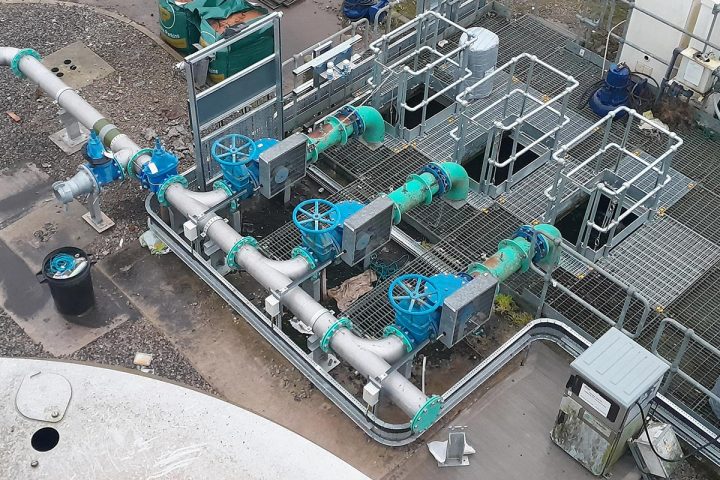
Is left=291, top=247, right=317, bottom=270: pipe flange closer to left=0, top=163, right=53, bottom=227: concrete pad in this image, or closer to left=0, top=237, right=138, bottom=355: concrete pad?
left=0, top=237, right=138, bottom=355: concrete pad

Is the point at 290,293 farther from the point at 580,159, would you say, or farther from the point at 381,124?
the point at 580,159

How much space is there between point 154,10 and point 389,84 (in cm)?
577

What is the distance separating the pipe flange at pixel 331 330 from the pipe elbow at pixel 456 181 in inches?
122

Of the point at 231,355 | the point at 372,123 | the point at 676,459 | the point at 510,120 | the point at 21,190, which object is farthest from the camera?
the point at 510,120

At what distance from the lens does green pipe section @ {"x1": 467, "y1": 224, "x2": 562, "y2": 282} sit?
12.7 m

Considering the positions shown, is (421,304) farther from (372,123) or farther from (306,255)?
(372,123)

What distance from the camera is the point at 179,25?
1758 centimetres

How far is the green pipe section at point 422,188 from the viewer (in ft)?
44.8

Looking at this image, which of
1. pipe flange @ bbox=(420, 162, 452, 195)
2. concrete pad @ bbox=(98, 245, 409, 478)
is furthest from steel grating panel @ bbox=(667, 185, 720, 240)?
concrete pad @ bbox=(98, 245, 409, 478)

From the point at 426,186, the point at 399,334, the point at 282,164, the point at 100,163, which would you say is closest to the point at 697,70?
the point at 426,186

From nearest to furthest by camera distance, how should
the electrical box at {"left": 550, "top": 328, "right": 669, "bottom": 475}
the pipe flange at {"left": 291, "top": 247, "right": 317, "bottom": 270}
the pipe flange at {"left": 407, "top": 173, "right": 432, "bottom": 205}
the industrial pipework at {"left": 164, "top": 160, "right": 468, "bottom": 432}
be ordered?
the electrical box at {"left": 550, "top": 328, "right": 669, "bottom": 475} → the industrial pipework at {"left": 164, "top": 160, "right": 468, "bottom": 432} → the pipe flange at {"left": 291, "top": 247, "right": 317, "bottom": 270} → the pipe flange at {"left": 407, "top": 173, "right": 432, "bottom": 205}

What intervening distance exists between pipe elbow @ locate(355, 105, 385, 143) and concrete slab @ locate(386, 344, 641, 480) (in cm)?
464

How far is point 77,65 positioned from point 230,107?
501 centimetres

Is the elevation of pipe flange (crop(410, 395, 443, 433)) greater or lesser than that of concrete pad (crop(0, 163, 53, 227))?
greater
